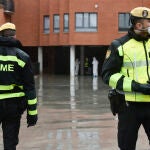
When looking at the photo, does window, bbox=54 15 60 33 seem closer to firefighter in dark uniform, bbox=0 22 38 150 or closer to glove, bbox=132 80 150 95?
A: firefighter in dark uniform, bbox=0 22 38 150

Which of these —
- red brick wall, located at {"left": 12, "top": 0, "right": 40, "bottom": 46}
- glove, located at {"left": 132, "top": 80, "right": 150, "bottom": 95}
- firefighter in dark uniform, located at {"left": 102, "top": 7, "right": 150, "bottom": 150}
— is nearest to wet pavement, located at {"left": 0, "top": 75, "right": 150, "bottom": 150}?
firefighter in dark uniform, located at {"left": 102, "top": 7, "right": 150, "bottom": 150}

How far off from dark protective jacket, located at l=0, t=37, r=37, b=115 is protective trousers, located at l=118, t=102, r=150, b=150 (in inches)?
47.1

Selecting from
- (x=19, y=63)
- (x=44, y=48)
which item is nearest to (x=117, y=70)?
(x=19, y=63)

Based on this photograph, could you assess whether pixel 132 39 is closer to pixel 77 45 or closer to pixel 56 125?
pixel 56 125

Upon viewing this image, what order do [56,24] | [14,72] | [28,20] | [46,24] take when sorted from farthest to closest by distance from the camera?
1. [28,20]
2. [46,24]
3. [56,24]
4. [14,72]

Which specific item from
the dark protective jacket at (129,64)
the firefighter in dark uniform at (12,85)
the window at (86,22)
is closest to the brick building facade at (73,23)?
the window at (86,22)

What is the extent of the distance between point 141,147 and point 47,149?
154 cm

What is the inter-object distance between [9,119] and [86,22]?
149ft

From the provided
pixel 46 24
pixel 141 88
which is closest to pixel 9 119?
pixel 141 88

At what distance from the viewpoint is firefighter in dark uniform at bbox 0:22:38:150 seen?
19.6 ft

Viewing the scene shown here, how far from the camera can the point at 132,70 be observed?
5250 mm

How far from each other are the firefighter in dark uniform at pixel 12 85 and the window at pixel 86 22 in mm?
45073

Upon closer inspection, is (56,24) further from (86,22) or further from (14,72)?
(14,72)

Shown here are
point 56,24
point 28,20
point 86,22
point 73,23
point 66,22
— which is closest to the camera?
point 73,23
